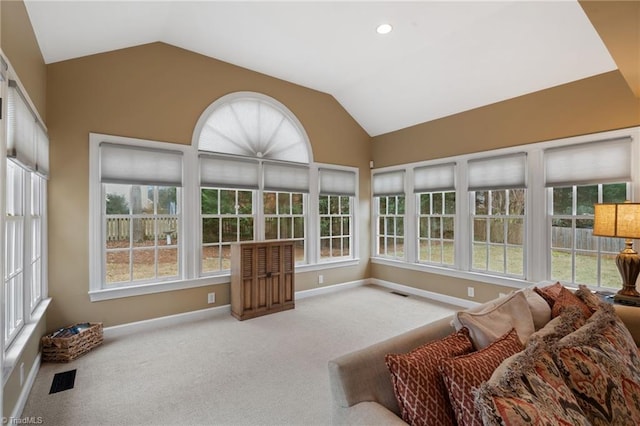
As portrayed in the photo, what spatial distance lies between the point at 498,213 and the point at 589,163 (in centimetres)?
112

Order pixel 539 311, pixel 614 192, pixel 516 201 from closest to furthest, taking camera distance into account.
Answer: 1. pixel 539 311
2. pixel 614 192
3. pixel 516 201

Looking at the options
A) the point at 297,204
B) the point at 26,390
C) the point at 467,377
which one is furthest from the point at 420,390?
the point at 297,204

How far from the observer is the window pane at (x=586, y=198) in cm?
344

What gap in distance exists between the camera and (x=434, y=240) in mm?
4898

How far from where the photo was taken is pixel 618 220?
253cm

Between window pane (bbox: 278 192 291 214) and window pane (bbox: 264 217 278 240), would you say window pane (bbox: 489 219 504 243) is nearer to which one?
window pane (bbox: 278 192 291 214)

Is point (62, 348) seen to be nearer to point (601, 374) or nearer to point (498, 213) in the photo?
point (601, 374)

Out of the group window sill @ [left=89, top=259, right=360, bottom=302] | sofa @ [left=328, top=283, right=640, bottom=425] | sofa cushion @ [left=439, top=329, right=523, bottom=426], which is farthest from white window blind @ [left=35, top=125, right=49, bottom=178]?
sofa cushion @ [left=439, top=329, right=523, bottom=426]

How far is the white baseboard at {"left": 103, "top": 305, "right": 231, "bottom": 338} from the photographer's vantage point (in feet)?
11.1

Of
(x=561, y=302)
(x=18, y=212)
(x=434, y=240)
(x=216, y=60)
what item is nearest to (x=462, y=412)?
(x=561, y=302)

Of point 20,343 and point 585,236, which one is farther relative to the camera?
point 585,236

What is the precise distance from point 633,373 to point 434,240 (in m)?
3.56

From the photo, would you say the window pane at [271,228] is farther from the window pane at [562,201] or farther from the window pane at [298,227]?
the window pane at [562,201]

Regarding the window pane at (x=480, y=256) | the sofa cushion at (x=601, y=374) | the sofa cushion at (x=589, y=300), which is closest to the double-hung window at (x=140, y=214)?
the sofa cushion at (x=601, y=374)
